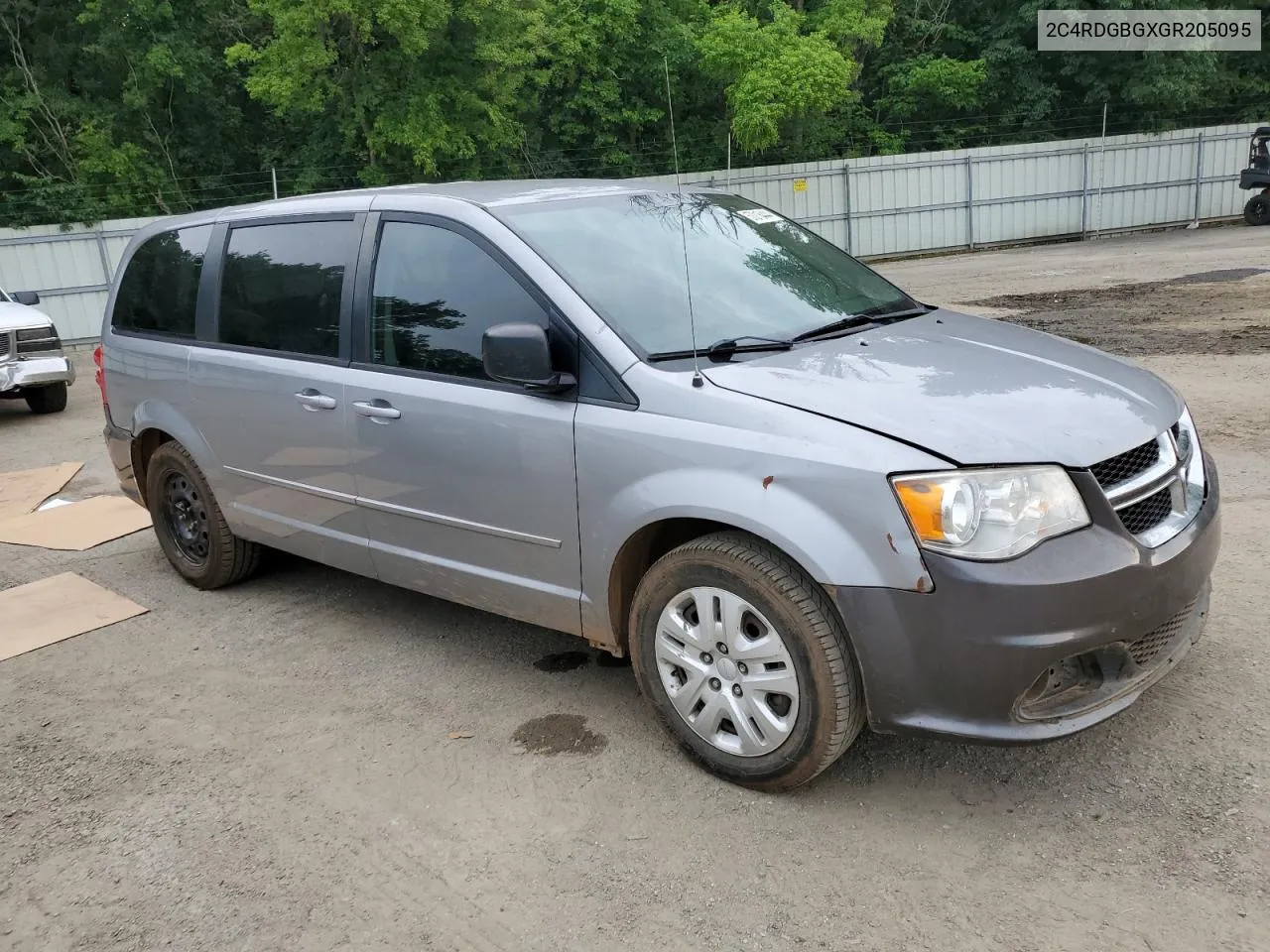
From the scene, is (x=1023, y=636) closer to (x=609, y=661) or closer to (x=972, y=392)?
(x=972, y=392)

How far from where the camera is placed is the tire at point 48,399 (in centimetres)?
1106

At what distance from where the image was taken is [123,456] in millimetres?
5555

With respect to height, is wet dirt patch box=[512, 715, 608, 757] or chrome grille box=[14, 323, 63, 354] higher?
chrome grille box=[14, 323, 63, 354]

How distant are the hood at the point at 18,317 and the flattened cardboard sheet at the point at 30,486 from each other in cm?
273

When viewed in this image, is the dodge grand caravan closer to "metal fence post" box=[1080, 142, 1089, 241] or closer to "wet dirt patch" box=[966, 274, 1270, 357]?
"wet dirt patch" box=[966, 274, 1270, 357]

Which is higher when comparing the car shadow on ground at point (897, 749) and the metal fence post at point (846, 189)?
the metal fence post at point (846, 189)

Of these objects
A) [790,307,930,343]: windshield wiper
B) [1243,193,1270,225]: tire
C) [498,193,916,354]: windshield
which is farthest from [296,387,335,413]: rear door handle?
[1243,193,1270,225]: tire

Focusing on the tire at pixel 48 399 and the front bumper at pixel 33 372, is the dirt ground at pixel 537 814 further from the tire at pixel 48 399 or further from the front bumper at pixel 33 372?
the tire at pixel 48 399

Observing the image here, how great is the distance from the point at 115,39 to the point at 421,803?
28.5 meters

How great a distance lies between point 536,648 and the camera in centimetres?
439

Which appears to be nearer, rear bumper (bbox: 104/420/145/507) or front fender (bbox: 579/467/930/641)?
front fender (bbox: 579/467/930/641)

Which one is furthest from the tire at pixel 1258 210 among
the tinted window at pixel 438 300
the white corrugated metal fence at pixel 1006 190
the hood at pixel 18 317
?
the tinted window at pixel 438 300

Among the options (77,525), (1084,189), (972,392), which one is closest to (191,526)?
(77,525)

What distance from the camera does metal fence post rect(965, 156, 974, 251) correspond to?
25250 millimetres
